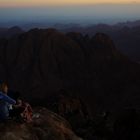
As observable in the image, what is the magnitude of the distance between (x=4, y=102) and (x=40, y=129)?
1.33 m

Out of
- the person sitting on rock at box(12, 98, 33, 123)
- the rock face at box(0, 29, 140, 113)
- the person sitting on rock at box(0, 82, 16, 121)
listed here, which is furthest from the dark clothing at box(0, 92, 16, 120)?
the rock face at box(0, 29, 140, 113)

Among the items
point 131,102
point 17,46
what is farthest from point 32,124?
point 17,46

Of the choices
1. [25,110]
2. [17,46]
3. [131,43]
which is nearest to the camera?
[25,110]

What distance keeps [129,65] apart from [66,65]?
14227 millimetres

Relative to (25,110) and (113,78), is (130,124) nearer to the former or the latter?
(25,110)

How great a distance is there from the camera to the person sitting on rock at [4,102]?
44.4 ft

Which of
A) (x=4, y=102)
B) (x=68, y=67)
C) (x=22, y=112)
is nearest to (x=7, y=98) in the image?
(x=4, y=102)

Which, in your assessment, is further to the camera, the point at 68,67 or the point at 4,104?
the point at 68,67

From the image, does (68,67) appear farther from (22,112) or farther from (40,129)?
(22,112)

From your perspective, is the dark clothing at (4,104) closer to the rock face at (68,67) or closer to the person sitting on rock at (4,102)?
the person sitting on rock at (4,102)

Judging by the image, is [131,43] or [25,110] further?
[131,43]

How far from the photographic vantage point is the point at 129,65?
96.8m

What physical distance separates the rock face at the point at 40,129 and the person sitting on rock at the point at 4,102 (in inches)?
11.5

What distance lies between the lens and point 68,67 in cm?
10250
